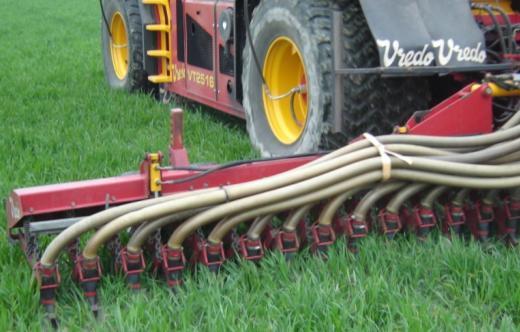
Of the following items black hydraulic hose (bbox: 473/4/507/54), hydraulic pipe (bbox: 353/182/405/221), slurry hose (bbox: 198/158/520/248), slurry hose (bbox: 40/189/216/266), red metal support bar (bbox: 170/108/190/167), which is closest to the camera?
slurry hose (bbox: 40/189/216/266)

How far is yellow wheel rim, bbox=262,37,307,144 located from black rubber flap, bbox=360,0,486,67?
0.80 meters

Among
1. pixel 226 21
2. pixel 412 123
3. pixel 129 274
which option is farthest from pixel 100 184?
pixel 226 21

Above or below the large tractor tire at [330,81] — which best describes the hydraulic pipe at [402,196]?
below

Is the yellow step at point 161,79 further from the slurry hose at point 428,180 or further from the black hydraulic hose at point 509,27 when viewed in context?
the slurry hose at point 428,180

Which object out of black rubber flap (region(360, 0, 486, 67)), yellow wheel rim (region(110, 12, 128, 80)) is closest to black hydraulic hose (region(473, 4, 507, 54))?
black rubber flap (region(360, 0, 486, 67))

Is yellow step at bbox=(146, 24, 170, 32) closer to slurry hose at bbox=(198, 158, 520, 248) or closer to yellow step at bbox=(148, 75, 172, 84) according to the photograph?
yellow step at bbox=(148, 75, 172, 84)

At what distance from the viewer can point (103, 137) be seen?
5531 mm

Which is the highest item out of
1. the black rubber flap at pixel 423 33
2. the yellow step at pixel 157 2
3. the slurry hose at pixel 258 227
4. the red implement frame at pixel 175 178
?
the yellow step at pixel 157 2

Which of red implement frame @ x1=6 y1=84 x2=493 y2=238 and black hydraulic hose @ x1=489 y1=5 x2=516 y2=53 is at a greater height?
black hydraulic hose @ x1=489 y1=5 x2=516 y2=53

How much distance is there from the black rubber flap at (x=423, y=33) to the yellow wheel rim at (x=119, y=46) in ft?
15.0

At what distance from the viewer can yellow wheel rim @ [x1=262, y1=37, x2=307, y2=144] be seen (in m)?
4.51

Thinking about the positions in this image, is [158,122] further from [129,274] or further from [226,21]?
[129,274]

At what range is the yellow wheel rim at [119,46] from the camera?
8.01 metres

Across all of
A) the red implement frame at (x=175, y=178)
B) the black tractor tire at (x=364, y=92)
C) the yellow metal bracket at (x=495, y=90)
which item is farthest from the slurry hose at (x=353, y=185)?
the black tractor tire at (x=364, y=92)
